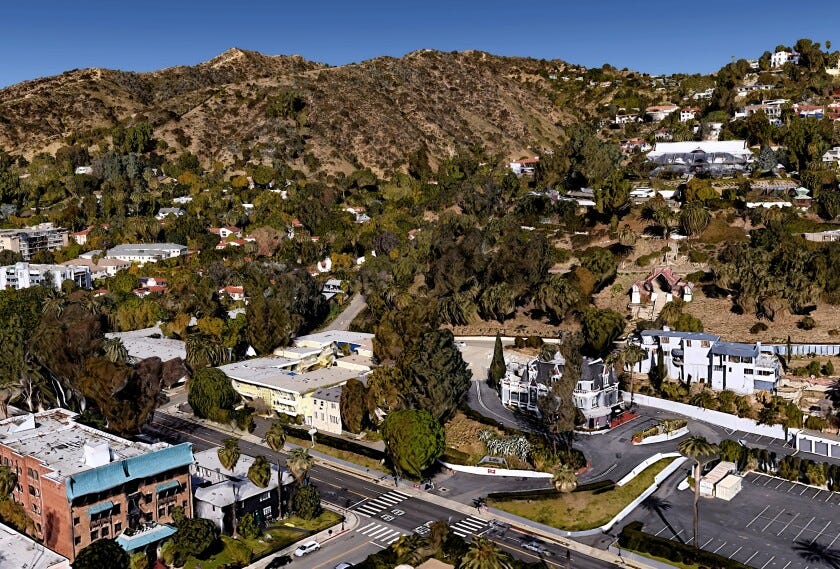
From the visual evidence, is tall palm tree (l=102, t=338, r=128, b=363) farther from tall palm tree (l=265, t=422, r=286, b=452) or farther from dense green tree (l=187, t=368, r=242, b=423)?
tall palm tree (l=265, t=422, r=286, b=452)

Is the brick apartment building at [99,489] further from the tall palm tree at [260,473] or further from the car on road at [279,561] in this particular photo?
the car on road at [279,561]

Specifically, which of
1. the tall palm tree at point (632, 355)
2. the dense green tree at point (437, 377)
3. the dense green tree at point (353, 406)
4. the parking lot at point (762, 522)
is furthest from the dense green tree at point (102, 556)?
the tall palm tree at point (632, 355)

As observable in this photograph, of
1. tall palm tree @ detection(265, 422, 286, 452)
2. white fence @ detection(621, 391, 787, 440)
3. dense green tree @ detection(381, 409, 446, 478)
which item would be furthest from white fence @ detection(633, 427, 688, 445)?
tall palm tree @ detection(265, 422, 286, 452)

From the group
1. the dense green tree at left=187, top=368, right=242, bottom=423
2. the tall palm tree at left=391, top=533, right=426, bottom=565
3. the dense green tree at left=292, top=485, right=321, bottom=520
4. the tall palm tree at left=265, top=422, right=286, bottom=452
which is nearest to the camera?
the tall palm tree at left=391, top=533, right=426, bottom=565

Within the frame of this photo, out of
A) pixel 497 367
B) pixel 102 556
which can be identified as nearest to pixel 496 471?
pixel 497 367

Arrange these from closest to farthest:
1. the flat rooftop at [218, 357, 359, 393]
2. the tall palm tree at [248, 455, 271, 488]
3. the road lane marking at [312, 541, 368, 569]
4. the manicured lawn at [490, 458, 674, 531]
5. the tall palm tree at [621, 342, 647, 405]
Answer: the road lane marking at [312, 541, 368, 569]
the manicured lawn at [490, 458, 674, 531]
the tall palm tree at [248, 455, 271, 488]
the tall palm tree at [621, 342, 647, 405]
the flat rooftop at [218, 357, 359, 393]
